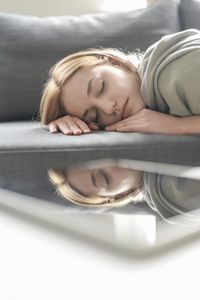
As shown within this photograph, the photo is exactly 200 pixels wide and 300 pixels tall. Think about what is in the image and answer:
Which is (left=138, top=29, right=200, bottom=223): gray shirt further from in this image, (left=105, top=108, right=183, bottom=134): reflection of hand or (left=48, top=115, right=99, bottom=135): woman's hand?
(left=48, top=115, right=99, bottom=135): woman's hand

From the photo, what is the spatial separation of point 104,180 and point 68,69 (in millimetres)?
1102

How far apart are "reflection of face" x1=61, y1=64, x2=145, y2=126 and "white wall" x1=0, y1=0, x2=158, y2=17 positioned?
1.12 m

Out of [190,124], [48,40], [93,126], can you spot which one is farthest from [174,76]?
[48,40]

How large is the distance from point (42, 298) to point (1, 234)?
68 mm

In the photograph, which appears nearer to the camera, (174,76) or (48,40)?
(174,76)

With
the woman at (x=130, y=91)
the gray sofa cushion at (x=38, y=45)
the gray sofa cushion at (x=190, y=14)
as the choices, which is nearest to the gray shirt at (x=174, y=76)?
the woman at (x=130, y=91)

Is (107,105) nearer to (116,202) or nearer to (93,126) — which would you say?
(93,126)

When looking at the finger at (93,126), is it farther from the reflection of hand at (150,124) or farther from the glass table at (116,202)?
the glass table at (116,202)

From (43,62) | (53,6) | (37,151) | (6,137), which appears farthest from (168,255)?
(53,6)

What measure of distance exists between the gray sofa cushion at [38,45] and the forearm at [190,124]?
0.59 m

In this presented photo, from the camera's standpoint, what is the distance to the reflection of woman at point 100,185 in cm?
21

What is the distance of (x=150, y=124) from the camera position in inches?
42.1

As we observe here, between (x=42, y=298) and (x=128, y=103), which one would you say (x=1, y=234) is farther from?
(x=128, y=103)

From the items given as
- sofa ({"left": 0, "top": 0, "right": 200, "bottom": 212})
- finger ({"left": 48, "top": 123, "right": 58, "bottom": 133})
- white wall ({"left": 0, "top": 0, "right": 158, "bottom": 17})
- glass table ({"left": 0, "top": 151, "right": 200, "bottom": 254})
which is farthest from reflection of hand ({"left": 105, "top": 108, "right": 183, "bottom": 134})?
white wall ({"left": 0, "top": 0, "right": 158, "bottom": 17})
